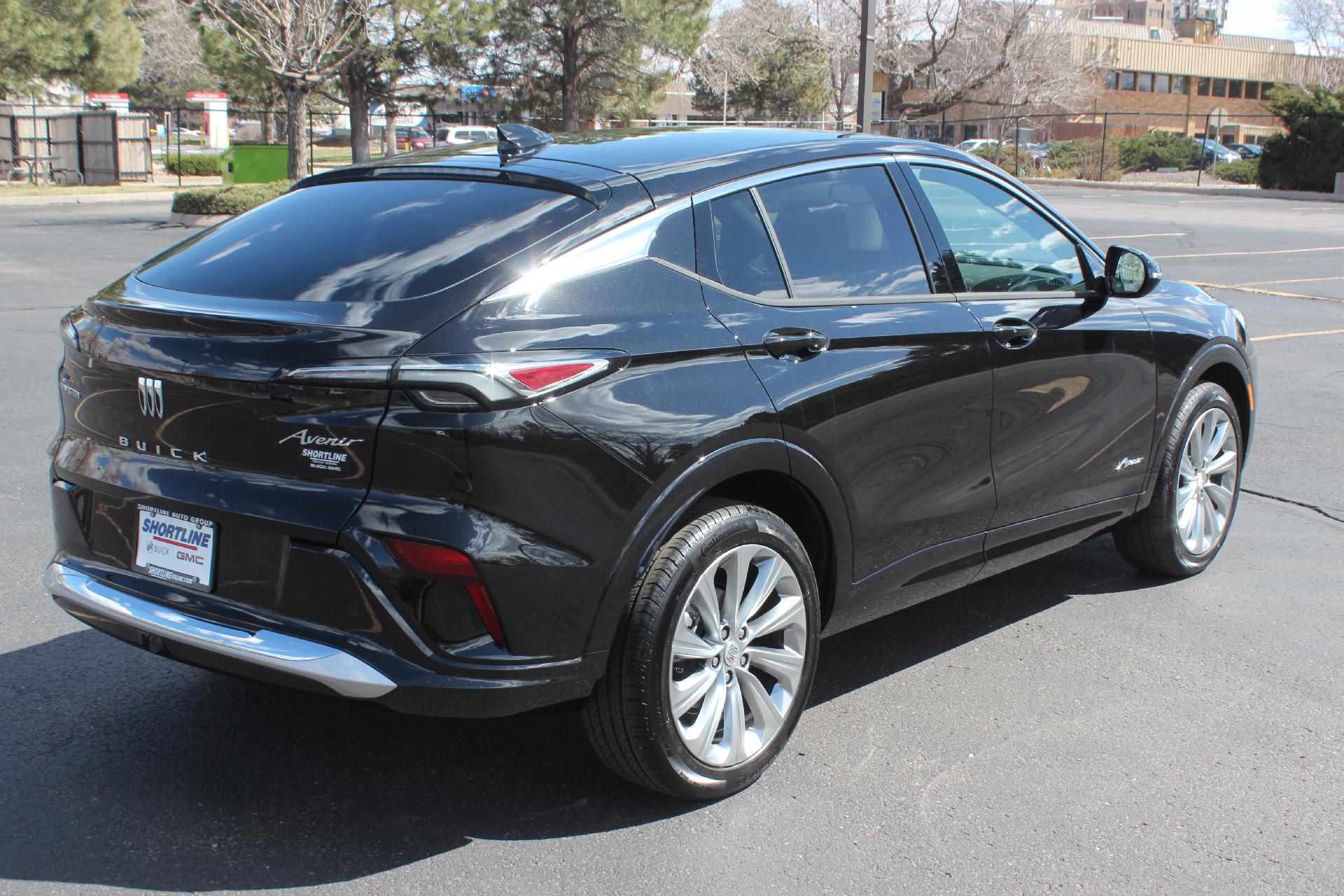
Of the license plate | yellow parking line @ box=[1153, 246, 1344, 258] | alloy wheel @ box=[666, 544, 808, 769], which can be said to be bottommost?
alloy wheel @ box=[666, 544, 808, 769]

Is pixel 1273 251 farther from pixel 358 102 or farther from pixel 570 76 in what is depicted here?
pixel 358 102

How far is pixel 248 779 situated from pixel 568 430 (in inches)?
54.3

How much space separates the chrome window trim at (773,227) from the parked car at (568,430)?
0.04 ft

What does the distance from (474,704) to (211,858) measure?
75cm

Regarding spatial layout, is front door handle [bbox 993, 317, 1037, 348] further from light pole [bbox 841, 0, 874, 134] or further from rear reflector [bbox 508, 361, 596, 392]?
light pole [bbox 841, 0, 874, 134]

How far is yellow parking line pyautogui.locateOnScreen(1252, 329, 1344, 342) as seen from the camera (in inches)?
464

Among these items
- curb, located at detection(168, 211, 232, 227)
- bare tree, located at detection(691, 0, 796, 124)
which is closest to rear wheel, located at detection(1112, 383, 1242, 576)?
curb, located at detection(168, 211, 232, 227)

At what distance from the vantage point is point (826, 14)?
56938 mm

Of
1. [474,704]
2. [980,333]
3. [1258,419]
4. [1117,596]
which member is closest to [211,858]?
[474,704]

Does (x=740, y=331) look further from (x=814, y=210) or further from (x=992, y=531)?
(x=992, y=531)

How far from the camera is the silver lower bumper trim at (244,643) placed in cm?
296

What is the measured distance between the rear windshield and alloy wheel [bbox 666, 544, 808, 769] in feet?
3.17

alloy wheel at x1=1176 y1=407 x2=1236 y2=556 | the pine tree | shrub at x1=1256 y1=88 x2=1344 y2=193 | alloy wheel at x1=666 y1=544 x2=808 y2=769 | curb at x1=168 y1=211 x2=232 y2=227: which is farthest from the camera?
shrub at x1=1256 y1=88 x2=1344 y2=193

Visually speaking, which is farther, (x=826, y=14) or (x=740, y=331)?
(x=826, y=14)
